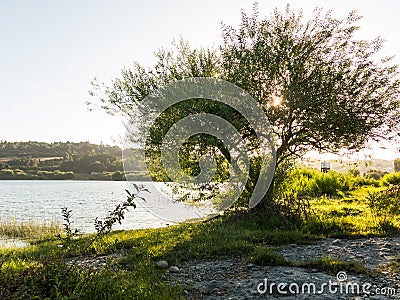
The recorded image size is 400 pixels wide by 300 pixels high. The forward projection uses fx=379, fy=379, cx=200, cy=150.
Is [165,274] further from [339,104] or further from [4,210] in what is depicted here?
[4,210]

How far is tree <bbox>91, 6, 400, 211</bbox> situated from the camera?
408 inches

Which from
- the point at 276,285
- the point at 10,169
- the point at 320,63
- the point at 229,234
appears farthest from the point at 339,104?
the point at 10,169

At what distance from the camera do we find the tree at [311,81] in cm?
1037

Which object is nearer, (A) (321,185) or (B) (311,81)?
(B) (311,81)

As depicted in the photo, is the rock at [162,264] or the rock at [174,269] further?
the rock at [162,264]

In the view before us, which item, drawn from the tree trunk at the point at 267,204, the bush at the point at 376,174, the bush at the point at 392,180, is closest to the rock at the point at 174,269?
the tree trunk at the point at 267,204

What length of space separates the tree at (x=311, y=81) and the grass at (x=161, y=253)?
228cm

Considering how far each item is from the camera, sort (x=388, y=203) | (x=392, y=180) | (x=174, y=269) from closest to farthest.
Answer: (x=174, y=269) → (x=388, y=203) → (x=392, y=180)

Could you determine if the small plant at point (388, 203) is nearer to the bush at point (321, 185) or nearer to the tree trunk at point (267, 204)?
the tree trunk at point (267, 204)

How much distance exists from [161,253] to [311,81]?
6142mm

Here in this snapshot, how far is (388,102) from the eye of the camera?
10.8 m

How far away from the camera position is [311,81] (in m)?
10.4

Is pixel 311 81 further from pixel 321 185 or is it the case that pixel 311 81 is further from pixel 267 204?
pixel 321 185

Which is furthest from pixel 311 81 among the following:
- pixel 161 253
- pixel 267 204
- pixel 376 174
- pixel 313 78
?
pixel 376 174
